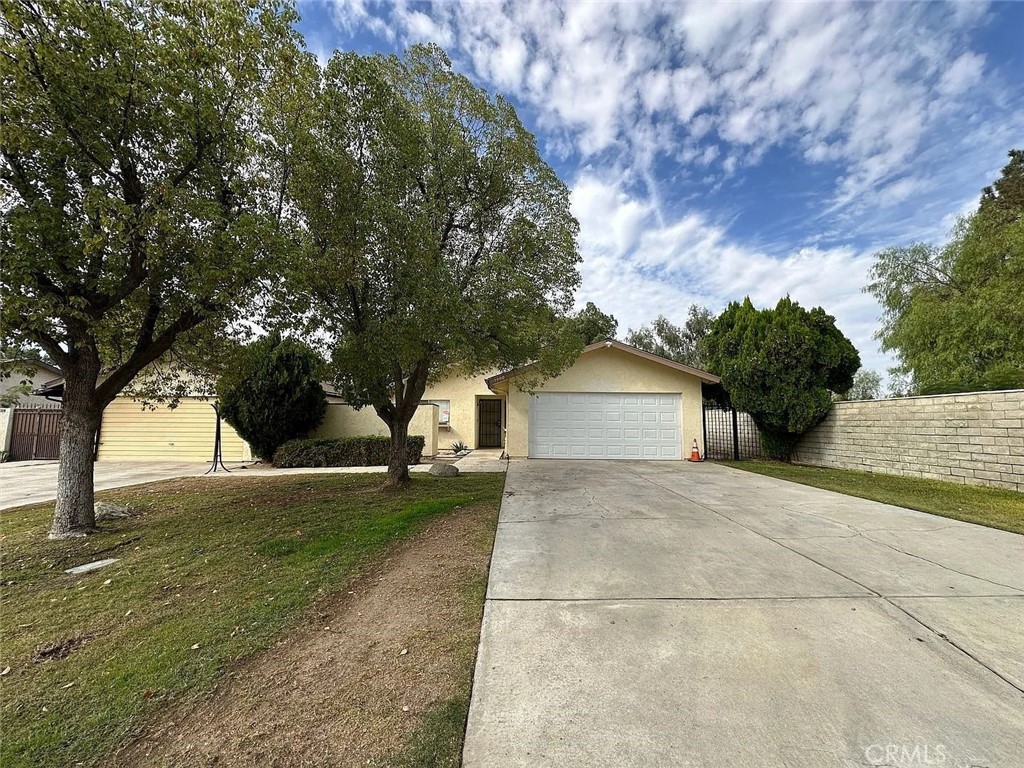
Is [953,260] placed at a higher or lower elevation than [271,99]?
higher

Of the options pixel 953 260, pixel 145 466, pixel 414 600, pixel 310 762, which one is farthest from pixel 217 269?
pixel 953 260

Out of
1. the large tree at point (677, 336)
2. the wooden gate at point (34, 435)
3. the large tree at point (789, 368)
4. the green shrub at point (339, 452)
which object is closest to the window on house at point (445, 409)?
the green shrub at point (339, 452)

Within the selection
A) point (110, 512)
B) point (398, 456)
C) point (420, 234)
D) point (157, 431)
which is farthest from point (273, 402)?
point (420, 234)

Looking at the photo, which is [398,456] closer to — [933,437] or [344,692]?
[344,692]

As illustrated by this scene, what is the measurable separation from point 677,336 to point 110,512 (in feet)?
88.3

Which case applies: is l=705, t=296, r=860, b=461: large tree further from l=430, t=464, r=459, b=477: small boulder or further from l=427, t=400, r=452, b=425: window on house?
l=427, t=400, r=452, b=425: window on house

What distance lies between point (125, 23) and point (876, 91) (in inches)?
452

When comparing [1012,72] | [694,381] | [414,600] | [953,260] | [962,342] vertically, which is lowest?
[414,600]

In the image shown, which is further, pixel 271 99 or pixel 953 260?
pixel 953 260

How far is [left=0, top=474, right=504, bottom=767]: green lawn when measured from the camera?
2105 mm

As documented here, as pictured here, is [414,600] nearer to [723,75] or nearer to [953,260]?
[723,75]

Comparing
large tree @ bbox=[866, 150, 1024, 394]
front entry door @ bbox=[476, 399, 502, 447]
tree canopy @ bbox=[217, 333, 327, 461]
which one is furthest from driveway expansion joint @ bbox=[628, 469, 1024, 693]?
front entry door @ bbox=[476, 399, 502, 447]

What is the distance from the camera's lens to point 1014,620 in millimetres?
2951

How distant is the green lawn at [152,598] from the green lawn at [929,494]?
6.48 meters
